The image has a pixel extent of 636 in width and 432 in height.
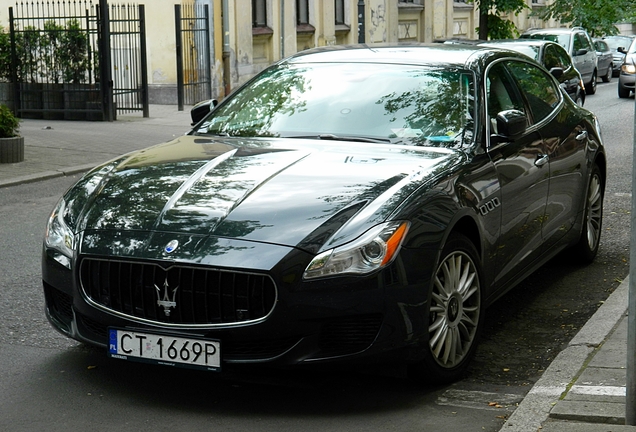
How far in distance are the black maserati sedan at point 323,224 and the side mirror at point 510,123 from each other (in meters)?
0.01

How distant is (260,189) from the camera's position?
487 centimetres

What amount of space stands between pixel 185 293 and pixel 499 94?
255cm

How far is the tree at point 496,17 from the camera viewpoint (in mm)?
28250

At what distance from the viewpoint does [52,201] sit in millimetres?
10703

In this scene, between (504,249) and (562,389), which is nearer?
(562,389)

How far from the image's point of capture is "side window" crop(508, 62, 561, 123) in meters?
6.55

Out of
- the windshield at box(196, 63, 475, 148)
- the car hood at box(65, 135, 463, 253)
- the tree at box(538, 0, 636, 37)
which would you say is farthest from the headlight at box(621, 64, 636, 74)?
the car hood at box(65, 135, 463, 253)

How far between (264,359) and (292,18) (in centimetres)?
2402

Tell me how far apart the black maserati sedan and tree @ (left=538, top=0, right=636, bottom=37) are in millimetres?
22341

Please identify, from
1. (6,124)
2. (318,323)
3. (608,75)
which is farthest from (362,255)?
(608,75)

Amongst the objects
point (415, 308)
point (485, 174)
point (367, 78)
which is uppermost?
point (367, 78)

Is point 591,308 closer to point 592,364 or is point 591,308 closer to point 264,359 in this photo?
point 592,364

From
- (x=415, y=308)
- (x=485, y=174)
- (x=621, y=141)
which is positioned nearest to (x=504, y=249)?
(x=485, y=174)

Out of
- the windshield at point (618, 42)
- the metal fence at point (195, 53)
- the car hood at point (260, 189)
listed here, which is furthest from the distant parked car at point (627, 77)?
the car hood at point (260, 189)
